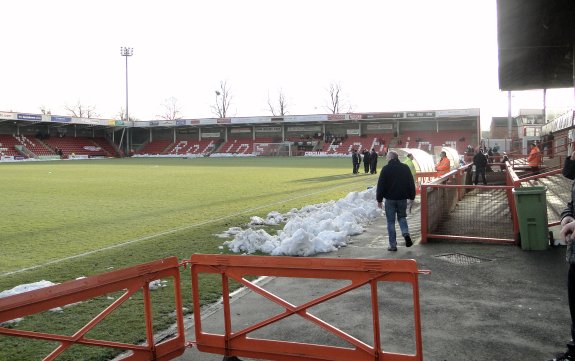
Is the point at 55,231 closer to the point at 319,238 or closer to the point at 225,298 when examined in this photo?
the point at 319,238

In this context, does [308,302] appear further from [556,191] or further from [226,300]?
[556,191]

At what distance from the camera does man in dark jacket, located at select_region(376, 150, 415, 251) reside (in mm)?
8391

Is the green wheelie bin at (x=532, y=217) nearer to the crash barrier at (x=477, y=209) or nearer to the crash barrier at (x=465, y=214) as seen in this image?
the crash barrier at (x=477, y=209)

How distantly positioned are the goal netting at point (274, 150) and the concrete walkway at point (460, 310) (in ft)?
204

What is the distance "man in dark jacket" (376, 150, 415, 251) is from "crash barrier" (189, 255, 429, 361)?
4152 millimetres

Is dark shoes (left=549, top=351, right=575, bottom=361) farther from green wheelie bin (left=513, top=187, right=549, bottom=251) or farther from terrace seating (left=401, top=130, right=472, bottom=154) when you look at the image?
terrace seating (left=401, top=130, right=472, bottom=154)

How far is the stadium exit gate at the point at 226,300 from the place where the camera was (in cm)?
351

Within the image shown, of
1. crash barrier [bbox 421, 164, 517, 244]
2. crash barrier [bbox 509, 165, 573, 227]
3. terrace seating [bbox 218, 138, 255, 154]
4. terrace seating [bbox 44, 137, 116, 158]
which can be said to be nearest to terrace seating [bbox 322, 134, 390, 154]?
terrace seating [bbox 218, 138, 255, 154]

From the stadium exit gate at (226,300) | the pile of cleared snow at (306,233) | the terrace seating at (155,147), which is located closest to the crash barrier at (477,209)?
the pile of cleared snow at (306,233)

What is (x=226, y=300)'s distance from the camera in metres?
4.28

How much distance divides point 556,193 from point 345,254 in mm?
8515

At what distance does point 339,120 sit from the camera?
69375mm

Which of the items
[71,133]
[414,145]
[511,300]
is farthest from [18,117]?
[511,300]

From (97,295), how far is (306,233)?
4781 mm
